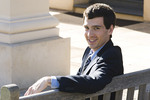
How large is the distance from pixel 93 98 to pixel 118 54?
0.34m

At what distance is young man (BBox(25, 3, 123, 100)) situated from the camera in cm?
295

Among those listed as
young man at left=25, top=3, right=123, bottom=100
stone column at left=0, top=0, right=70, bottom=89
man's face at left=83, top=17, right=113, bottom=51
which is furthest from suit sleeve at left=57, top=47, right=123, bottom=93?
stone column at left=0, top=0, right=70, bottom=89

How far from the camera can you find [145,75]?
344 cm

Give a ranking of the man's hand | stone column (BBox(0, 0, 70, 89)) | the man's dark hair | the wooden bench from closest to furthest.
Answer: the wooden bench → the man's hand → the man's dark hair → stone column (BBox(0, 0, 70, 89))

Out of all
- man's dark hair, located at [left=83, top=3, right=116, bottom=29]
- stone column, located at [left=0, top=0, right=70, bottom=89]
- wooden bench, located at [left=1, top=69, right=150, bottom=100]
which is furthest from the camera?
stone column, located at [left=0, top=0, right=70, bottom=89]

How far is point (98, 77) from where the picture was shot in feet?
9.95

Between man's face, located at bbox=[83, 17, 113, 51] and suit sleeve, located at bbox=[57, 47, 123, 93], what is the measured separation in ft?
0.39

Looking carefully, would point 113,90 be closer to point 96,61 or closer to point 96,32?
point 96,61

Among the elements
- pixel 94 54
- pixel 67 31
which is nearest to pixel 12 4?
pixel 94 54

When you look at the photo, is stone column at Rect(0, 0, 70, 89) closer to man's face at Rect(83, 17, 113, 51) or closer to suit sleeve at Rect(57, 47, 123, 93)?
man's face at Rect(83, 17, 113, 51)

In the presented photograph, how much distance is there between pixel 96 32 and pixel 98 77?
38 centimetres

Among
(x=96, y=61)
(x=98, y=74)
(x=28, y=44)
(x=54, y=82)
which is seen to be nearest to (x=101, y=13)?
(x=96, y=61)

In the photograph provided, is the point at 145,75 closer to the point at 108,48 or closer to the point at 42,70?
the point at 108,48

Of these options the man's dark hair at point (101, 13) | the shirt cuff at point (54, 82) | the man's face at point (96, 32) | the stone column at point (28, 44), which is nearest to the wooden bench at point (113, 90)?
the shirt cuff at point (54, 82)
